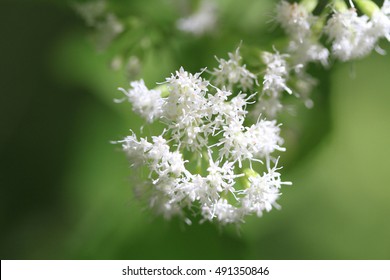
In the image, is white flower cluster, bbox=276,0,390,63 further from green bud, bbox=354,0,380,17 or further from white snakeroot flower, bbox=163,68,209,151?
white snakeroot flower, bbox=163,68,209,151

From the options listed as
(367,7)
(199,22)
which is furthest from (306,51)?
(199,22)

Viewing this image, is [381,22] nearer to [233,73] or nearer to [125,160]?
[233,73]

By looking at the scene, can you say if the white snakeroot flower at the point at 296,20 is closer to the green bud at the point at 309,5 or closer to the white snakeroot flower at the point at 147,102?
the green bud at the point at 309,5

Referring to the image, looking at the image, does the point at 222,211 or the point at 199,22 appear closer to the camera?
the point at 222,211

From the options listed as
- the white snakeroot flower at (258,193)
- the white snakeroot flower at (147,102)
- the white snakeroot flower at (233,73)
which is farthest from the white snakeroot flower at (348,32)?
the white snakeroot flower at (147,102)

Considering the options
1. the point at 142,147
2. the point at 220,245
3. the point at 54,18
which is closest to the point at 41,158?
the point at 54,18
